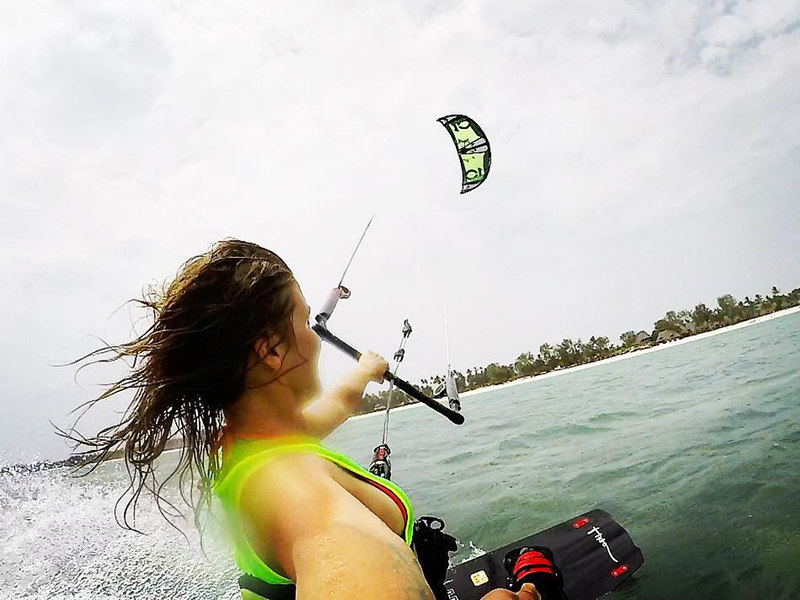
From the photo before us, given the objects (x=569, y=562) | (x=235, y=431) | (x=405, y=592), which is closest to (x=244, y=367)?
(x=235, y=431)

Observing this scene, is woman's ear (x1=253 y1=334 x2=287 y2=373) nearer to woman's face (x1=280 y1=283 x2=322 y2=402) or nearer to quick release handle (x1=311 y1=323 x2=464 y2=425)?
woman's face (x1=280 y1=283 x2=322 y2=402)

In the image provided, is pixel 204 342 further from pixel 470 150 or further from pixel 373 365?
pixel 470 150

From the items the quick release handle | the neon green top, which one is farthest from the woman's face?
the quick release handle

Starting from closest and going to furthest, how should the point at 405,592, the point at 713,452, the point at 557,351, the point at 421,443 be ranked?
the point at 405,592 < the point at 713,452 < the point at 421,443 < the point at 557,351

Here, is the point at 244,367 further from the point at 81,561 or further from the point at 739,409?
the point at 739,409

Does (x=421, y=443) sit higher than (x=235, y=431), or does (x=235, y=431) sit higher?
(x=235, y=431)

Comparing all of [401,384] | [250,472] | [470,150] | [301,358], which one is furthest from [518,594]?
[470,150]

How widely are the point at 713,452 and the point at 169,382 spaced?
20.4 ft

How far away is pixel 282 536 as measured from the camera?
841 millimetres

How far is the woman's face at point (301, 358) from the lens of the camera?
128 cm

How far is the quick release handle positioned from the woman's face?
1267mm

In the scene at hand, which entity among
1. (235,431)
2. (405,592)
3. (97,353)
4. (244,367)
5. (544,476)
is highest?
(97,353)

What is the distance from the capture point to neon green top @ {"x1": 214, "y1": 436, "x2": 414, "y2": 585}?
3.29 ft

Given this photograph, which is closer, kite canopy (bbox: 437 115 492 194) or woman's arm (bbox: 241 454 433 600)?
A: woman's arm (bbox: 241 454 433 600)
